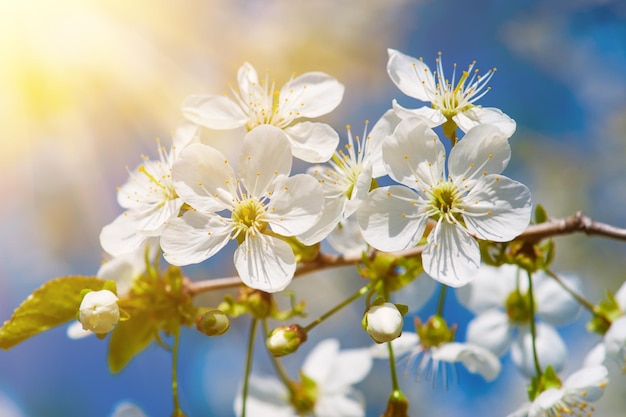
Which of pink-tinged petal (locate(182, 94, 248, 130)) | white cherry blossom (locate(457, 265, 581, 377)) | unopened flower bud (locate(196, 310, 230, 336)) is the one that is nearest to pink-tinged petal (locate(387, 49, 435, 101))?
pink-tinged petal (locate(182, 94, 248, 130))

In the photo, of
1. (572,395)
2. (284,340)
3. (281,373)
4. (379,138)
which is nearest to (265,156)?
(379,138)

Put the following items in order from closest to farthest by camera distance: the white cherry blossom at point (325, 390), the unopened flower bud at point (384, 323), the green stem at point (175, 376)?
1. the unopened flower bud at point (384, 323)
2. the green stem at point (175, 376)
3. the white cherry blossom at point (325, 390)

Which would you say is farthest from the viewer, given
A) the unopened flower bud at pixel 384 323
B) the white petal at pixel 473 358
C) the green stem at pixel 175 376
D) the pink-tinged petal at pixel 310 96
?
the white petal at pixel 473 358

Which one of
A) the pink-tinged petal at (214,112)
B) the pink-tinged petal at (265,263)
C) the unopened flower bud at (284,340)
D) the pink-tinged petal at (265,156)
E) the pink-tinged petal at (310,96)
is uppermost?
the pink-tinged petal at (310,96)

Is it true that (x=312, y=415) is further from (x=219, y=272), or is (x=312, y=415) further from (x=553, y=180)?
(x=553, y=180)

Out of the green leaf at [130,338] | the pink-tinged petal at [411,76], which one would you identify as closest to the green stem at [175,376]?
the green leaf at [130,338]

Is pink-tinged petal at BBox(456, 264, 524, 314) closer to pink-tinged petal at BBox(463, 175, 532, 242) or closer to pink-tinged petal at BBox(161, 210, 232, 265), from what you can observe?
pink-tinged petal at BBox(463, 175, 532, 242)

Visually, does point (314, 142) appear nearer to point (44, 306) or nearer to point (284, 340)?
point (284, 340)

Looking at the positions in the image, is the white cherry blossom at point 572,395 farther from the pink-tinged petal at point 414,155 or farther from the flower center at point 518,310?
the pink-tinged petal at point 414,155
